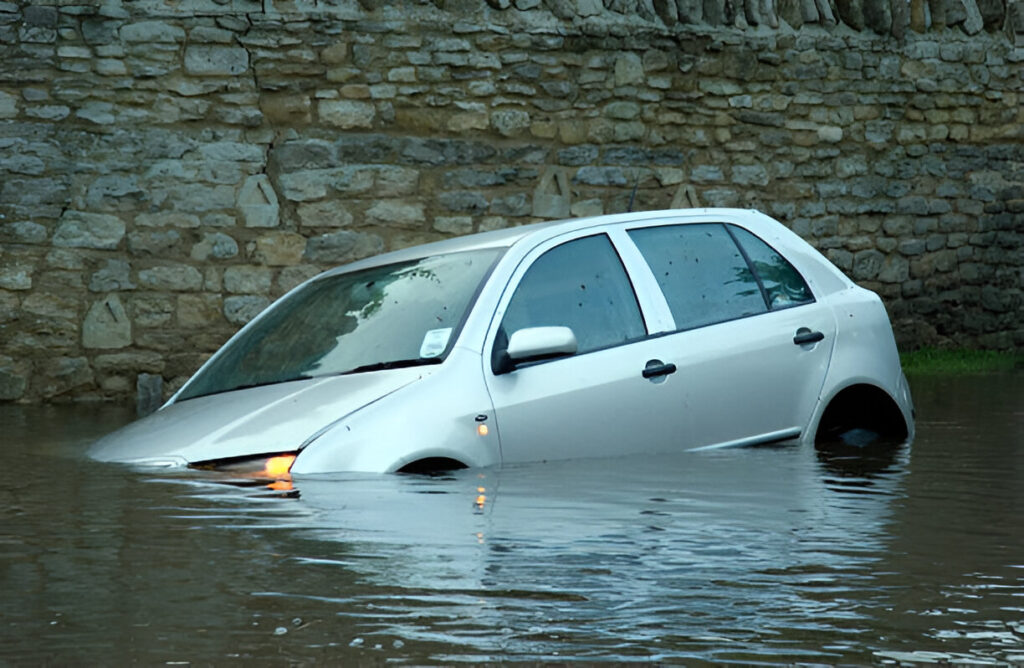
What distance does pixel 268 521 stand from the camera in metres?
5.50

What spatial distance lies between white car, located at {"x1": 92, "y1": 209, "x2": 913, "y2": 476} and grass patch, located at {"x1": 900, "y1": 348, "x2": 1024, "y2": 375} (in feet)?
24.2

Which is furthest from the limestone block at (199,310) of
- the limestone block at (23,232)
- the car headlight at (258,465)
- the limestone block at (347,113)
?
the car headlight at (258,465)

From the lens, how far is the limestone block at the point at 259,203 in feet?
42.0

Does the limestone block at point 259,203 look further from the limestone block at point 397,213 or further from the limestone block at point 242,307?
the limestone block at point 397,213

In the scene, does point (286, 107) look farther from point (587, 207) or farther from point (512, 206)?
point (587, 207)

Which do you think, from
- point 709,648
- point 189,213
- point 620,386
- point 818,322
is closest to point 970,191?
point 189,213

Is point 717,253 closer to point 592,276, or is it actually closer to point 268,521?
point 592,276

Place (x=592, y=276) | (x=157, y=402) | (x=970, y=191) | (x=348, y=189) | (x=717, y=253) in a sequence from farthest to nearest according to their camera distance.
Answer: (x=970, y=191) < (x=348, y=189) < (x=157, y=402) < (x=717, y=253) < (x=592, y=276)

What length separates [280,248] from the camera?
12891mm

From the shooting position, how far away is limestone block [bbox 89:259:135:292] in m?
12.4

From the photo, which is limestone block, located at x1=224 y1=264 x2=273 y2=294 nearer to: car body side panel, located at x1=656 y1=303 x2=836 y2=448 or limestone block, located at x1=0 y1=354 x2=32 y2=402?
limestone block, located at x1=0 y1=354 x2=32 y2=402

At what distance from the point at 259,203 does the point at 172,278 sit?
2.97 feet

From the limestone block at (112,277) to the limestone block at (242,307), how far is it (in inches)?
30.5

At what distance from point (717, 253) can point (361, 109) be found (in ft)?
20.3
